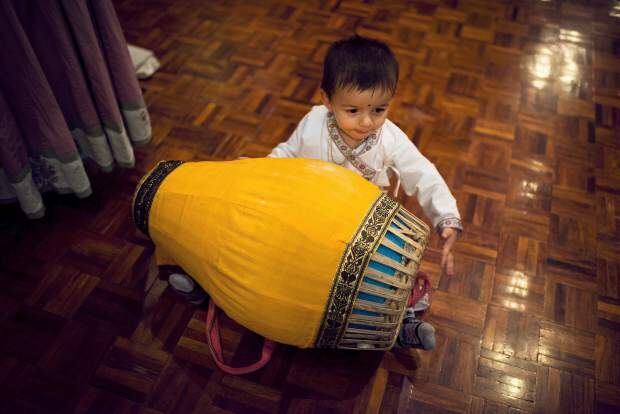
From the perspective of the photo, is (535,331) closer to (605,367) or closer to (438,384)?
(605,367)

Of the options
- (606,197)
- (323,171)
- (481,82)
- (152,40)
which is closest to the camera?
(323,171)

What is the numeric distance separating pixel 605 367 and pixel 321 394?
611 mm

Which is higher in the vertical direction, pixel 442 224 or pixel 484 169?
pixel 442 224

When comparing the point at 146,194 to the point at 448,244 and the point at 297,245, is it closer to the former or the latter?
the point at 297,245

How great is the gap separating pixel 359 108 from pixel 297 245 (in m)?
0.29

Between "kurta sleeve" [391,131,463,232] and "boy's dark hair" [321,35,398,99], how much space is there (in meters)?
0.16

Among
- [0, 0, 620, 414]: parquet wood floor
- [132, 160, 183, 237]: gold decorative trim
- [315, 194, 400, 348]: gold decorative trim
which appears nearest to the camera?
[315, 194, 400, 348]: gold decorative trim

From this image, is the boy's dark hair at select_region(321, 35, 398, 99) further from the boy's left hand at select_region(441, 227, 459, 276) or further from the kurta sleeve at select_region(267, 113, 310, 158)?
the boy's left hand at select_region(441, 227, 459, 276)

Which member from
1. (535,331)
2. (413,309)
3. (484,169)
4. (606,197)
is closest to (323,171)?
(413,309)

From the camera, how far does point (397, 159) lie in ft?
3.14

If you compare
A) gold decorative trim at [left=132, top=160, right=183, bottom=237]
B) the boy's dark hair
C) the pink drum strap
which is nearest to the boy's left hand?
the boy's dark hair

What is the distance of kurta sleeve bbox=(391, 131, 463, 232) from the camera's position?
2.90 ft

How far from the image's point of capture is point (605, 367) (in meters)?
1.01

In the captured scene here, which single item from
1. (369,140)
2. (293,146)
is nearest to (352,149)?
(369,140)
